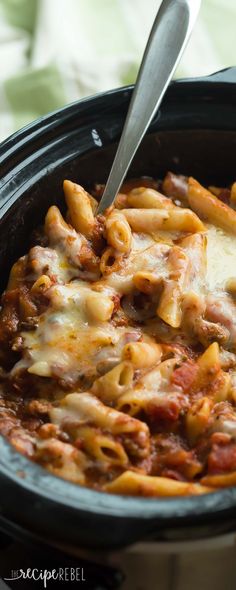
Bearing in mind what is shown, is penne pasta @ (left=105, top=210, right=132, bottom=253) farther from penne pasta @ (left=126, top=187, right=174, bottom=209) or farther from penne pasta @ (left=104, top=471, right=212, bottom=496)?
penne pasta @ (left=104, top=471, right=212, bottom=496)

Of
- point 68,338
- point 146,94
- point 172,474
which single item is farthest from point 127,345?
point 146,94

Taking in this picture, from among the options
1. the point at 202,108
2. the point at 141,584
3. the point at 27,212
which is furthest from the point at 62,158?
the point at 141,584

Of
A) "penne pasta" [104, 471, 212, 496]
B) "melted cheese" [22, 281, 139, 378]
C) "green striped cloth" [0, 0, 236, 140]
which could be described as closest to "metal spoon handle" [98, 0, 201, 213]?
"melted cheese" [22, 281, 139, 378]

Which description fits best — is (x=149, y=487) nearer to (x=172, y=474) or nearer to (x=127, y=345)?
(x=172, y=474)

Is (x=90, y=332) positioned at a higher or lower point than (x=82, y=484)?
higher

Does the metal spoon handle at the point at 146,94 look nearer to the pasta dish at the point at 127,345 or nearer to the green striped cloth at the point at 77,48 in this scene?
the pasta dish at the point at 127,345

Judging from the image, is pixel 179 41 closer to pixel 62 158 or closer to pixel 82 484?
pixel 62 158
